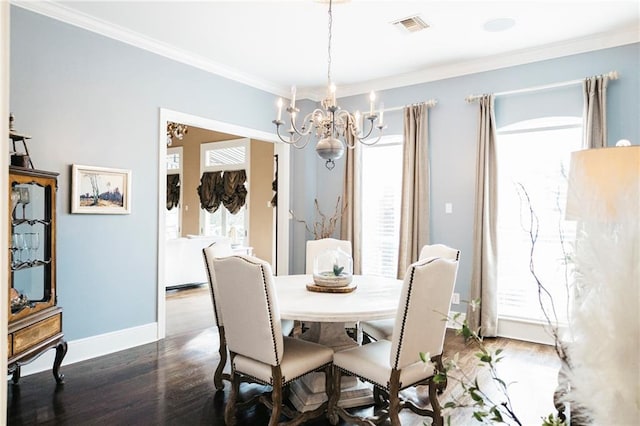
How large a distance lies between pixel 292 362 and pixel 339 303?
440mm

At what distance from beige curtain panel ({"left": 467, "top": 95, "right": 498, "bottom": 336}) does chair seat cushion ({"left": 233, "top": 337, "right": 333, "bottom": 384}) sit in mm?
2288

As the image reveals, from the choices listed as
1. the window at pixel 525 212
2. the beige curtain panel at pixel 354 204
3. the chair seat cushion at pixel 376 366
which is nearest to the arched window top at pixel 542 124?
the window at pixel 525 212

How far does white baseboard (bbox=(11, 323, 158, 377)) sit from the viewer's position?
10.8 ft

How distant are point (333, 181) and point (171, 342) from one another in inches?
110

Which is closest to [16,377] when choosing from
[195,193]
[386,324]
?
[386,324]

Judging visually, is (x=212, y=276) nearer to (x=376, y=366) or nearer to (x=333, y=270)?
(x=333, y=270)

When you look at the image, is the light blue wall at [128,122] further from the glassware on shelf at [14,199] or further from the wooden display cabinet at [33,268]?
the glassware on shelf at [14,199]

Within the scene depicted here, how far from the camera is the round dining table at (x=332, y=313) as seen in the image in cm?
237

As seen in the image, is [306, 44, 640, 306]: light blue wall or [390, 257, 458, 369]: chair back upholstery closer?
[390, 257, 458, 369]: chair back upholstery

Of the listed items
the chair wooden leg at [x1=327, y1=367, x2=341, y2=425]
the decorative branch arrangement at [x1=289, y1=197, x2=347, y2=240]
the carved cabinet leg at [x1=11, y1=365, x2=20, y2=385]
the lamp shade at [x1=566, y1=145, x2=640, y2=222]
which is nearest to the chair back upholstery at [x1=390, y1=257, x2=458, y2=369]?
the chair wooden leg at [x1=327, y1=367, x2=341, y2=425]

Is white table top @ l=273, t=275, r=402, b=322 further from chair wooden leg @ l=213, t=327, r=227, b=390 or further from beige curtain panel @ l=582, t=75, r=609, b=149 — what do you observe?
beige curtain panel @ l=582, t=75, r=609, b=149

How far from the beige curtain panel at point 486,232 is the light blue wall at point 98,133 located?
298 centimetres

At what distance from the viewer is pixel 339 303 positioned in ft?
8.39

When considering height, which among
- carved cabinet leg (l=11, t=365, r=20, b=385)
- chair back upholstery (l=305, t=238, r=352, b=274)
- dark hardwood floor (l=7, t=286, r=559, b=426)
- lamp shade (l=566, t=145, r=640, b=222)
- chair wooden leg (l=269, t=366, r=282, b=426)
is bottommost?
dark hardwood floor (l=7, t=286, r=559, b=426)
